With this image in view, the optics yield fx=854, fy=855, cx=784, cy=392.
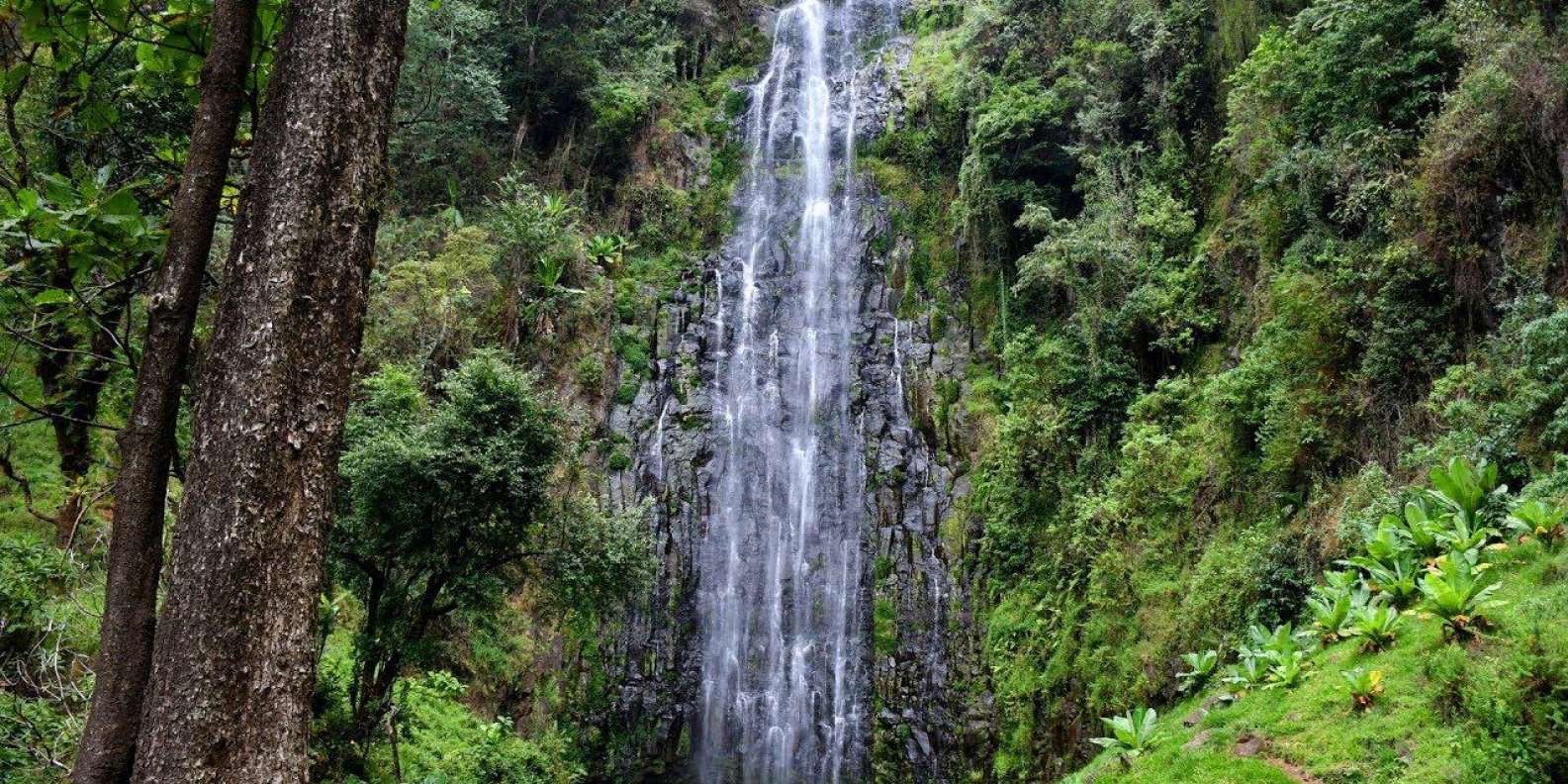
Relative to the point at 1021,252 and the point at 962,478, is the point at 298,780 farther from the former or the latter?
the point at 1021,252

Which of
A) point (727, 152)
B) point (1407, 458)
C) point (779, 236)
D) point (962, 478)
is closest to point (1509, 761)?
point (1407, 458)

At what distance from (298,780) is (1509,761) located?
5210 mm

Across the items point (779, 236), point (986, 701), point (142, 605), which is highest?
point (779, 236)

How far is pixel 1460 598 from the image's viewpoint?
5.17 metres

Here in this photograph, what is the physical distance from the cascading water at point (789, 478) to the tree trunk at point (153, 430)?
1396 cm

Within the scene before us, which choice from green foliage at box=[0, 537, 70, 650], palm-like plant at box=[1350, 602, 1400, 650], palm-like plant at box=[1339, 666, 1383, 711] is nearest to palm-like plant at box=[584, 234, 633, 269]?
green foliage at box=[0, 537, 70, 650]

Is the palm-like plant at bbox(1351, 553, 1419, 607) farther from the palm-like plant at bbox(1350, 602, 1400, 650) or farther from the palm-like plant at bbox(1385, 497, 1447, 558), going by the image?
the palm-like plant at bbox(1350, 602, 1400, 650)

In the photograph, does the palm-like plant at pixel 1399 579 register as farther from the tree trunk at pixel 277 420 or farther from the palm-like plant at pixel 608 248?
the palm-like plant at pixel 608 248

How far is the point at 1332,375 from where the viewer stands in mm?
8984

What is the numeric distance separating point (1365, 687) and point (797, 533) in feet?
40.3

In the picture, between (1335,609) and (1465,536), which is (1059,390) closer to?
(1335,609)

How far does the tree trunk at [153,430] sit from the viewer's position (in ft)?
8.33

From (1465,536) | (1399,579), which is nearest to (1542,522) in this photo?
(1465,536)

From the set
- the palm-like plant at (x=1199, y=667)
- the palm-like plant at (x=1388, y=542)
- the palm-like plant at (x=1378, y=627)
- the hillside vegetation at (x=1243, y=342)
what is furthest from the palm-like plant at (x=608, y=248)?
the palm-like plant at (x=1378, y=627)
